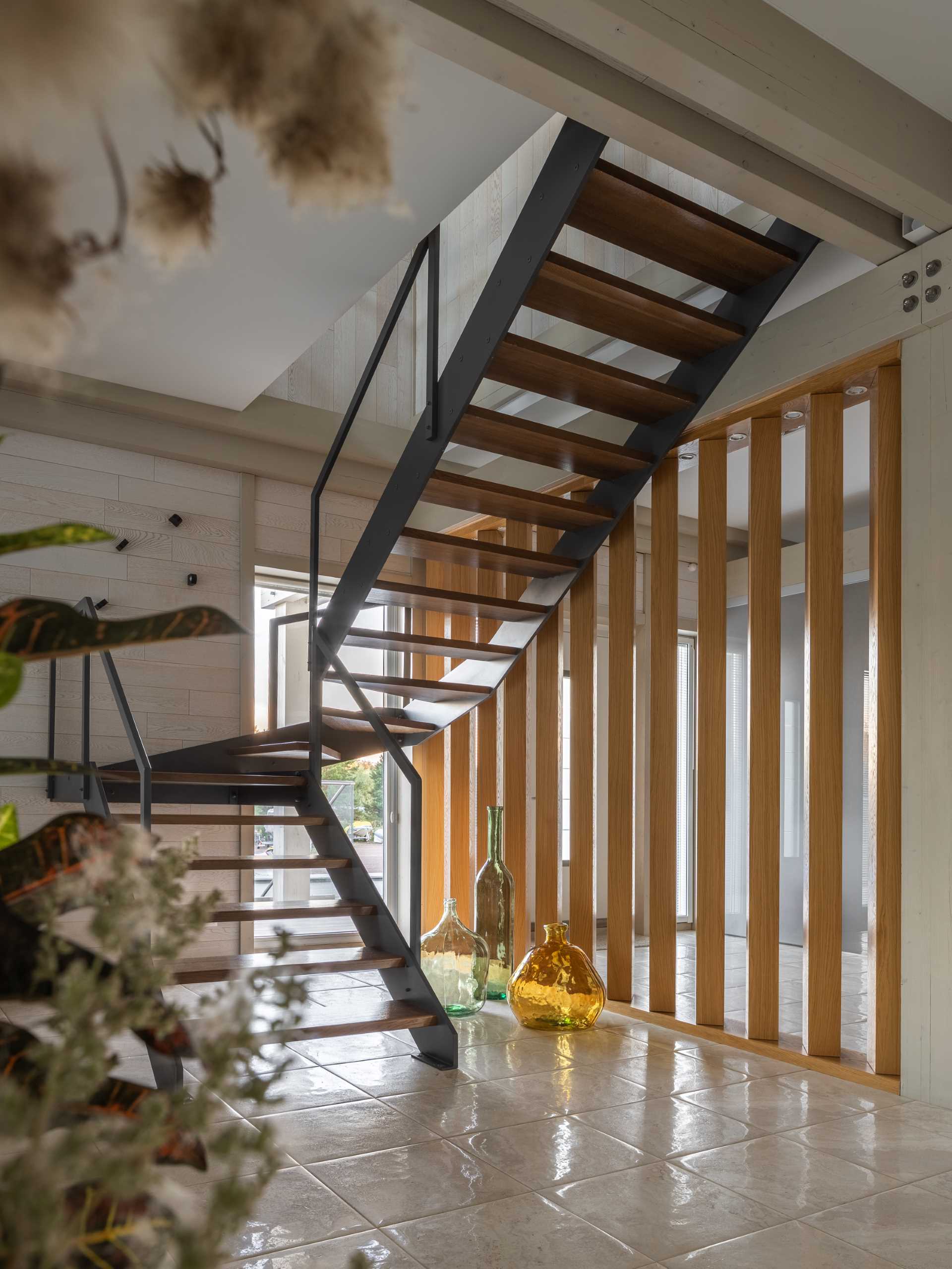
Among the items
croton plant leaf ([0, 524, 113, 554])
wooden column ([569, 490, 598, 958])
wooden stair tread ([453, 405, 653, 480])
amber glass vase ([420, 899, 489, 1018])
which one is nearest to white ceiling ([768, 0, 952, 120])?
wooden stair tread ([453, 405, 653, 480])

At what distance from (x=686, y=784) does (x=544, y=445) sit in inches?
174

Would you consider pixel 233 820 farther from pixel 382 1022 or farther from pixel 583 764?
pixel 583 764

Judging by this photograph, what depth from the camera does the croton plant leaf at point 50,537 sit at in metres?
0.66

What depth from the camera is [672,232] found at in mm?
3510

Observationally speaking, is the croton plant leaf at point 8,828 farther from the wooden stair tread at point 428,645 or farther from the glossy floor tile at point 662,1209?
the wooden stair tread at point 428,645

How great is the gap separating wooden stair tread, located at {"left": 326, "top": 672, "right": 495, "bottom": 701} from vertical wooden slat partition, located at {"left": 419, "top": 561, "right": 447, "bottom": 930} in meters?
0.58

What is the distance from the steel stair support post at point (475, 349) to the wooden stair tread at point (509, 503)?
0.13 metres

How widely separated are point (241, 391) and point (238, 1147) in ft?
16.4

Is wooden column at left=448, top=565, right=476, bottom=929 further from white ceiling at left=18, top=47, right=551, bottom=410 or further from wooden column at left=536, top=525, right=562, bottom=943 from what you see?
white ceiling at left=18, top=47, right=551, bottom=410

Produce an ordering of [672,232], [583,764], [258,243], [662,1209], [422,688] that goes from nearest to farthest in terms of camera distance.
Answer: [662,1209] < [672,232] < [258,243] < [583,764] < [422,688]

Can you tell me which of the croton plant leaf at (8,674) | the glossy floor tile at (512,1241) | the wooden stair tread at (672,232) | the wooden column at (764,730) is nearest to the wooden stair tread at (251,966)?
the glossy floor tile at (512,1241)

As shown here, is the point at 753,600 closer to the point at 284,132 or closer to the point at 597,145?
the point at 597,145

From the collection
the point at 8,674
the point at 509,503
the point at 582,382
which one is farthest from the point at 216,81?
the point at 509,503

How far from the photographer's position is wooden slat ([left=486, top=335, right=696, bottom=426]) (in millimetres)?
3686
